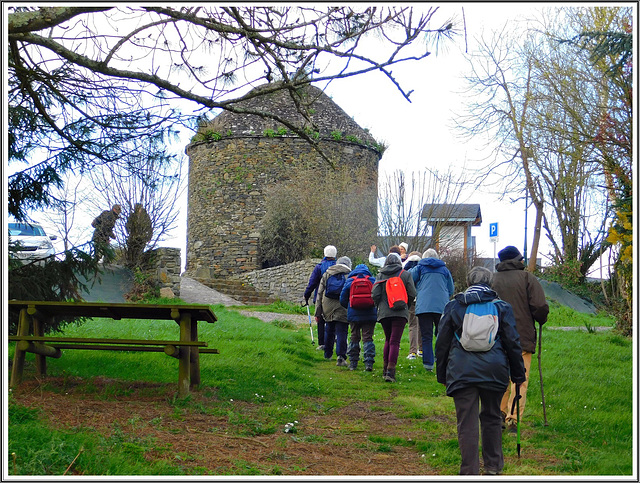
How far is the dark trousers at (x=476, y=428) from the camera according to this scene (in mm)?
5168

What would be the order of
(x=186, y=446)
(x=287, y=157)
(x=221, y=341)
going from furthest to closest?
(x=287, y=157) < (x=221, y=341) < (x=186, y=446)

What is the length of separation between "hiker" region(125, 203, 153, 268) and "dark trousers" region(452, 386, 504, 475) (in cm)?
1733

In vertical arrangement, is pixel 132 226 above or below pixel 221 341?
above

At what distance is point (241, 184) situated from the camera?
28062 millimetres

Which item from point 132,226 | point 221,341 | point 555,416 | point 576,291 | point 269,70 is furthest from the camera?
point 576,291

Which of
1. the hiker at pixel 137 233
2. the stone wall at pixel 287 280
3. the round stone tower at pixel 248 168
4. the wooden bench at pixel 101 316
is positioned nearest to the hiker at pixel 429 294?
the wooden bench at pixel 101 316

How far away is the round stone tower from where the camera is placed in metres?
27.7

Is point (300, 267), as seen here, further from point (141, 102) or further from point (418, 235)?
point (141, 102)

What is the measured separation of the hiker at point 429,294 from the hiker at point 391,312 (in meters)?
0.49

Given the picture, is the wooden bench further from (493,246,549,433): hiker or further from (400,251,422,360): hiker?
(400,251,422,360): hiker

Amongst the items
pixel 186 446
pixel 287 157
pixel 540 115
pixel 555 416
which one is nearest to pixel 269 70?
pixel 186 446

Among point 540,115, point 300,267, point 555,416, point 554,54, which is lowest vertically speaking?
point 555,416

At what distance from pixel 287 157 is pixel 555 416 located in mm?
21572

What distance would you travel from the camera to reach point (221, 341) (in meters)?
11.0
